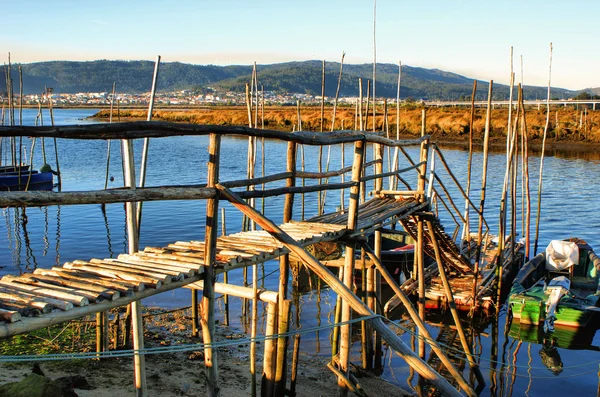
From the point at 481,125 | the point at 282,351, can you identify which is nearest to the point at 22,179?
the point at 282,351

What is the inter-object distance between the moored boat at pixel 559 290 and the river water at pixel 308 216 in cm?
41

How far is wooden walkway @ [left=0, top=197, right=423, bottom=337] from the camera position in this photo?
14.0 feet

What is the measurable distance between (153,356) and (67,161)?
132ft

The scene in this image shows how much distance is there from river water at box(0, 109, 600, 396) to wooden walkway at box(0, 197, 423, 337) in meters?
5.31

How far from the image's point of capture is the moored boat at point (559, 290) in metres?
13.4

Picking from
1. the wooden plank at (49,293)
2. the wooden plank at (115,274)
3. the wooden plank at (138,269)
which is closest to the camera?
the wooden plank at (49,293)

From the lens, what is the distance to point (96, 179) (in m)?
36.1

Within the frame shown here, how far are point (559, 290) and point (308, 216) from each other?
14214 millimetres

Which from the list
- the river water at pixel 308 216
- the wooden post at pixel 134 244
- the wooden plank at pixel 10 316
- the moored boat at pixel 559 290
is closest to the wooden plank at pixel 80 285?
the wooden plank at pixel 10 316

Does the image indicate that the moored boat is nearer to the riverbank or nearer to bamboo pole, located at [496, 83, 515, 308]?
bamboo pole, located at [496, 83, 515, 308]

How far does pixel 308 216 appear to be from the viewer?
26688 millimetres

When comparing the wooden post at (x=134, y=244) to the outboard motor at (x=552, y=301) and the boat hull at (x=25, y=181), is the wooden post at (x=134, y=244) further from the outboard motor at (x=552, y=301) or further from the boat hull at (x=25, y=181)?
the boat hull at (x=25, y=181)

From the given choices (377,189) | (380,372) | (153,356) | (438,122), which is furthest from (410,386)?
(438,122)

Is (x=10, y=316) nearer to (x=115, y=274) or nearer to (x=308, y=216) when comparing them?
(x=115, y=274)
